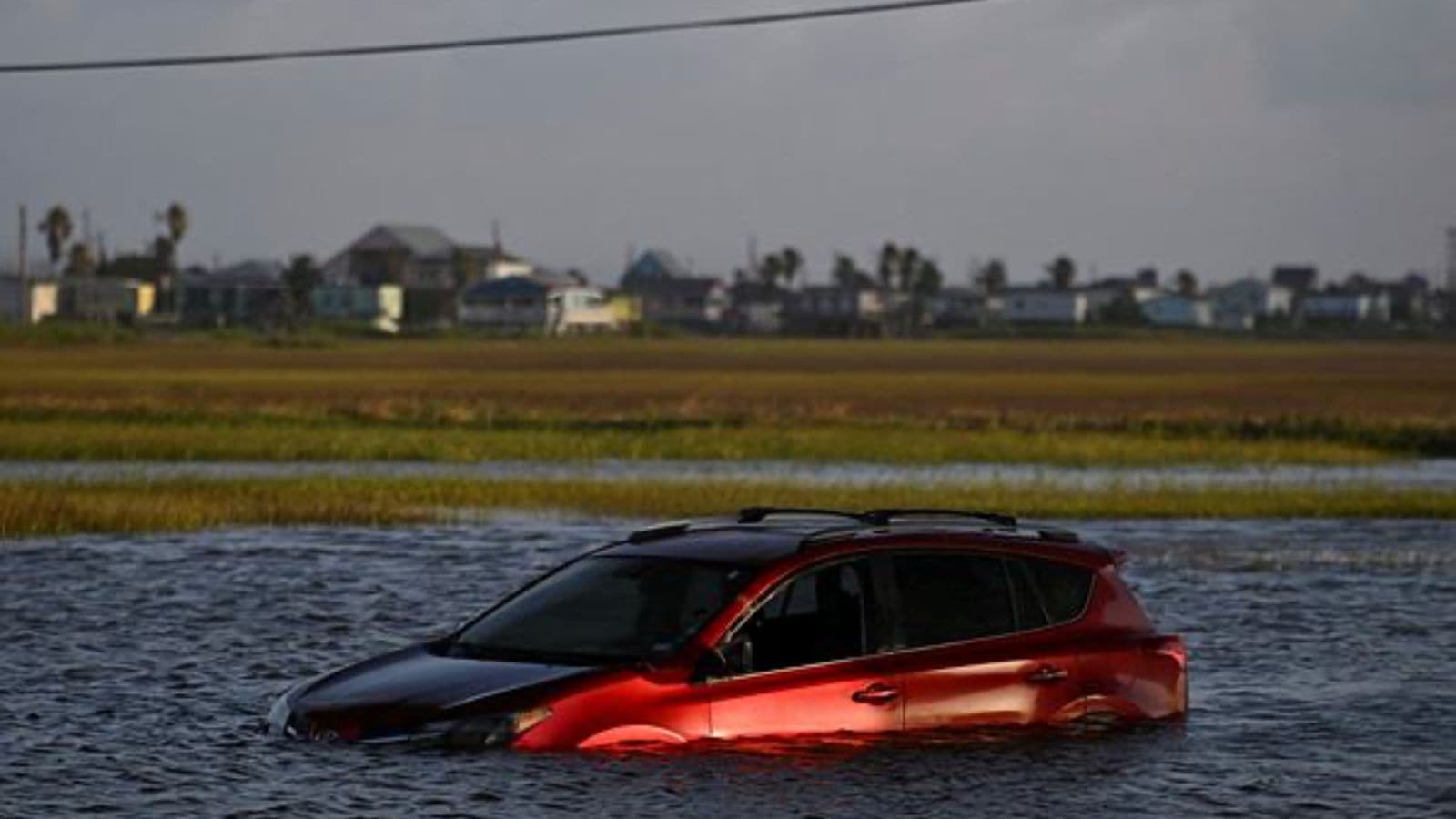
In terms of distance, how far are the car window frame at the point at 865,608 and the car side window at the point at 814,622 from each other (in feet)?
0.03

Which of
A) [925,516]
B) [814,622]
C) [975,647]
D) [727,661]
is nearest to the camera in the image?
[727,661]

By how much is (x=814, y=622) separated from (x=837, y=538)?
514 mm

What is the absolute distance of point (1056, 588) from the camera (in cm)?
1648

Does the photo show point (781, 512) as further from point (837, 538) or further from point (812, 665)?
point (812, 665)

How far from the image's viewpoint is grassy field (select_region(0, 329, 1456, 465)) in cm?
5684

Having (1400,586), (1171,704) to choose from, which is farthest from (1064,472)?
(1171,704)

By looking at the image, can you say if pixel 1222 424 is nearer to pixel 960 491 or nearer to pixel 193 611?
pixel 960 491

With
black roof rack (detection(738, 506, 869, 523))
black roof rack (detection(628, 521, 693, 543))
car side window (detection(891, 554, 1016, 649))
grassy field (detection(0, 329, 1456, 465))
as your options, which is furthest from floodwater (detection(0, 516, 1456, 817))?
grassy field (detection(0, 329, 1456, 465))

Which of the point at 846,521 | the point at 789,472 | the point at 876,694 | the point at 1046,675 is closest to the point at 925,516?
the point at 846,521

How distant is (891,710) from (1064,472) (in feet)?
118

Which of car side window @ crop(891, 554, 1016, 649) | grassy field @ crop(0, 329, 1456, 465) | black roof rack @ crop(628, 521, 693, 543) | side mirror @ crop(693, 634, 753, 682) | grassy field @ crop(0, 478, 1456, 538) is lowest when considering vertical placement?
grassy field @ crop(0, 329, 1456, 465)

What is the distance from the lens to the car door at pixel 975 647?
619 inches

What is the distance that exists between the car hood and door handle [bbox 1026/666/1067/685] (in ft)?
8.42

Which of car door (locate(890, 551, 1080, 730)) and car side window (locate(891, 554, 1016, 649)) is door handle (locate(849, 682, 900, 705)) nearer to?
car door (locate(890, 551, 1080, 730))
